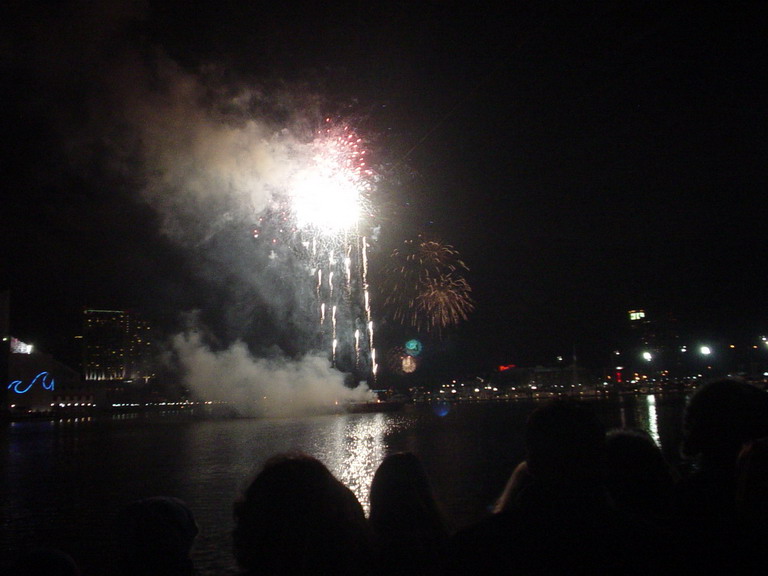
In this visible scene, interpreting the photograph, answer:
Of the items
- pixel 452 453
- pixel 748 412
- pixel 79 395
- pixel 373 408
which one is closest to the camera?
pixel 748 412

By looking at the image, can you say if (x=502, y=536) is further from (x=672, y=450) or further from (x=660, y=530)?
(x=672, y=450)

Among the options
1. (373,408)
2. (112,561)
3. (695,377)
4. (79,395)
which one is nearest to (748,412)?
(112,561)

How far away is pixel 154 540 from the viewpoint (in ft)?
9.12

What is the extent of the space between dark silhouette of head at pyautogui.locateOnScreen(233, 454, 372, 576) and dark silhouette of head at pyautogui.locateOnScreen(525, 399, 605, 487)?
2.45 feet

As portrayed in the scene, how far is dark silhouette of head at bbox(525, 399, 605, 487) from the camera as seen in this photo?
1.90m

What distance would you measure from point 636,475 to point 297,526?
1706 millimetres

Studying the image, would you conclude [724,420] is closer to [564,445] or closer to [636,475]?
[636,475]

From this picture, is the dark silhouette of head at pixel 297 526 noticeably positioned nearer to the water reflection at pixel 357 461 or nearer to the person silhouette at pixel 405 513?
the person silhouette at pixel 405 513

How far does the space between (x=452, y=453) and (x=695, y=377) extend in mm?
123142

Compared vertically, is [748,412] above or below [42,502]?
above

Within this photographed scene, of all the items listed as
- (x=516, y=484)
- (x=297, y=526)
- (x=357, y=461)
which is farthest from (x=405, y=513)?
(x=357, y=461)

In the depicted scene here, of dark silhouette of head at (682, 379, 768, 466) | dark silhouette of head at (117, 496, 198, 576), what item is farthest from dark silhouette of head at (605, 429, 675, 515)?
dark silhouette of head at (117, 496, 198, 576)

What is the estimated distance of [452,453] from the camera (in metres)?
27.6

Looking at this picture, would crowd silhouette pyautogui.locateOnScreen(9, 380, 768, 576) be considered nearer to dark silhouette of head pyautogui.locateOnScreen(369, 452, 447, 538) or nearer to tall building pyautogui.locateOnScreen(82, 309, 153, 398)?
dark silhouette of head pyautogui.locateOnScreen(369, 452, 447, 538)
